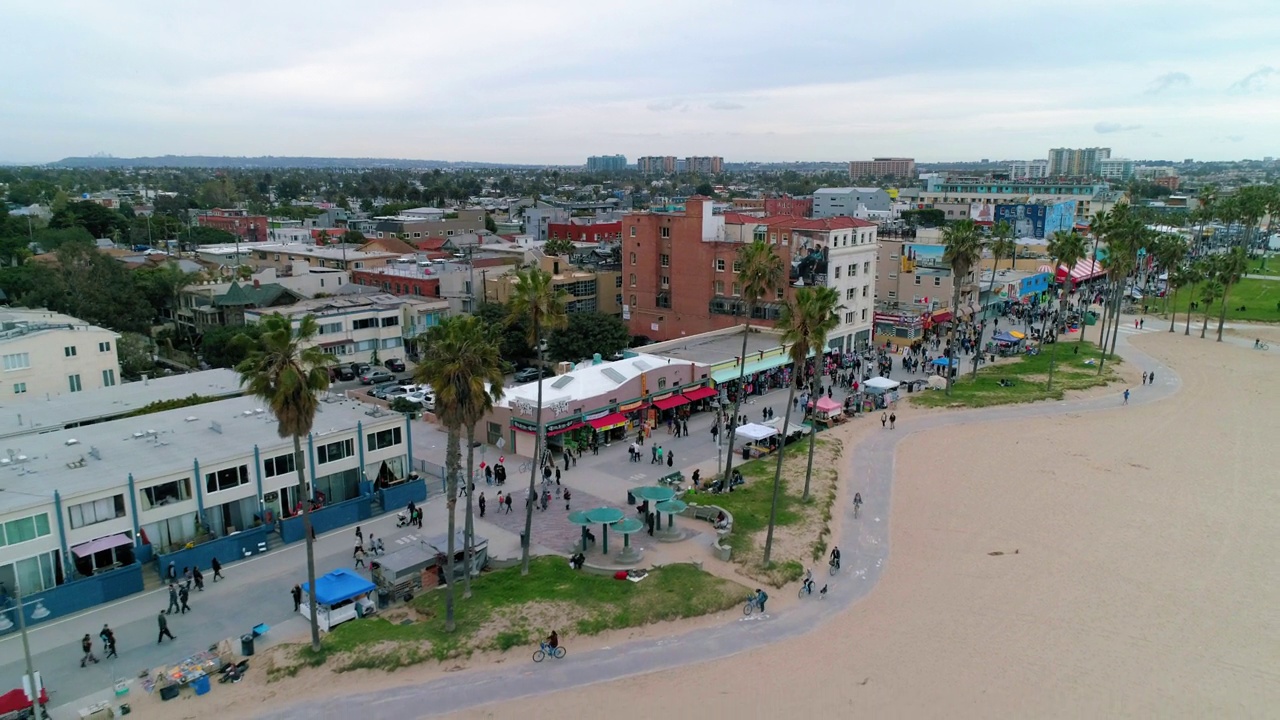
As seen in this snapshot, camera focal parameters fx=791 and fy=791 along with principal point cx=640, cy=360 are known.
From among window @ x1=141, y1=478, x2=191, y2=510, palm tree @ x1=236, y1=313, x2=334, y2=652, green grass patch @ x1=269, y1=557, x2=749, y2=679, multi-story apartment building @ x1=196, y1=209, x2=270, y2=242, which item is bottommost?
green grass patch @ x1=269, y1=557, x2=749, y2=679

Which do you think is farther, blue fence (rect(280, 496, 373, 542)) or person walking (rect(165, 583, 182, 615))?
blue fence (rect(280, 496, 373, 542))

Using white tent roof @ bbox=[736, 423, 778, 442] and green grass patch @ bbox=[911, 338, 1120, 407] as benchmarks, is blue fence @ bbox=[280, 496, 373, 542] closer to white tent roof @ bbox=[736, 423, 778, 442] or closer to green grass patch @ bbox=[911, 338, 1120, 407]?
white tent roof @ bbox=[736, 423, 778, 442]

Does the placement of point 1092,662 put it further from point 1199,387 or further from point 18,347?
point 18,347

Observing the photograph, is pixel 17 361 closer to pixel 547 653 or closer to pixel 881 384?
pixel 547 653

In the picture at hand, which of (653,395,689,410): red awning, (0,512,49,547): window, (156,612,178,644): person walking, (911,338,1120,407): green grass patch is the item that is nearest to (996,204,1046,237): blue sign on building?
(911,338,1120,407): green grass patch

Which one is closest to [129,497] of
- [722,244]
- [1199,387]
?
[722,244]

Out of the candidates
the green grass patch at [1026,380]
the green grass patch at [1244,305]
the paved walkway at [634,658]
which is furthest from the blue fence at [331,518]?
the green grass patch at [1244,305]

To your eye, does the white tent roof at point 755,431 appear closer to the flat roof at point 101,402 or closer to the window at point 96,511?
the flat roof at point 101,402
